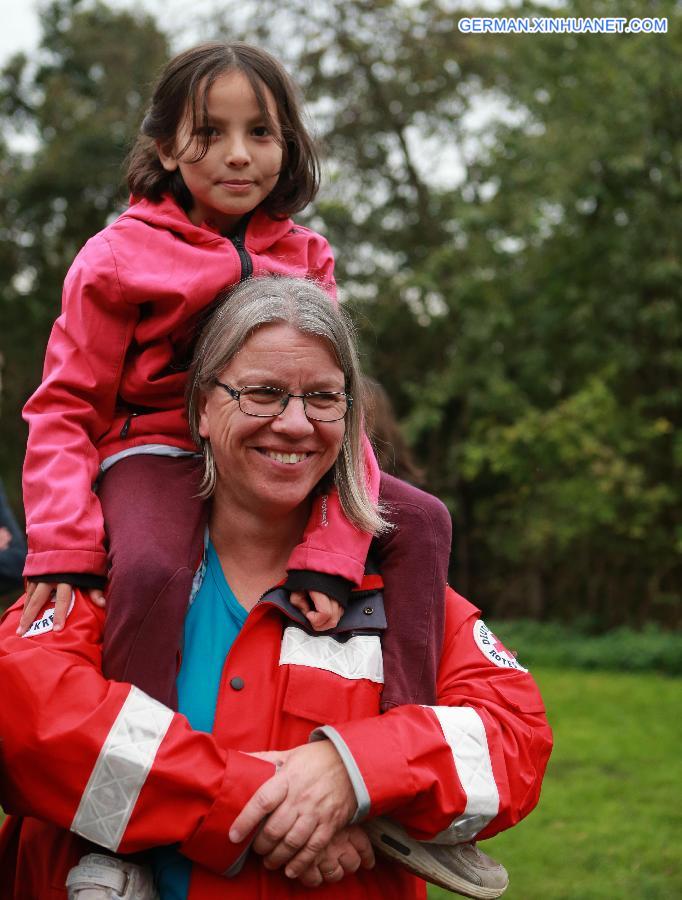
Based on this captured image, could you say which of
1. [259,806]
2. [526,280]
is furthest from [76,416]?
[526,280]

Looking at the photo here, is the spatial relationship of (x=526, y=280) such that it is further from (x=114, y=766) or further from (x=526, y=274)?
(x=114, y=766)

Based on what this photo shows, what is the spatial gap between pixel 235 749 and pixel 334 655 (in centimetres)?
29

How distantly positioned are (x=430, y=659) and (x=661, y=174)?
1056cm

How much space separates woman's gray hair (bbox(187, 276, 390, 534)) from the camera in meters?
2.46

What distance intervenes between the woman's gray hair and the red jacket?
1.05 feet

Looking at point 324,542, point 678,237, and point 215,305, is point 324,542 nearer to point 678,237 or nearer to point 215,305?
point 215,305

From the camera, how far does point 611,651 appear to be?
10.5 meters

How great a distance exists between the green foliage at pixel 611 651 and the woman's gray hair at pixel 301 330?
773cm

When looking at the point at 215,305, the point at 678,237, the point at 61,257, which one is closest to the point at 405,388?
the point at 678,237

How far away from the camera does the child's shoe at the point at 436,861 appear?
7.55 ft

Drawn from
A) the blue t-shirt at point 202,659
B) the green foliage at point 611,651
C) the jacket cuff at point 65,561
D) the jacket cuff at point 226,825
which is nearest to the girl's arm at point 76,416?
the jacket cuff at point 65,561

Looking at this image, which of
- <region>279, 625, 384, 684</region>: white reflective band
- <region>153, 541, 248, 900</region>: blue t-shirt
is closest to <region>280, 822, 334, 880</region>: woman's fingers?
<region>153, 541, 248, 900</region>: blue t-shirt

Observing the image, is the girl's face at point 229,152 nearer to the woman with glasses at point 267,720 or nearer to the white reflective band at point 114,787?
the woman with glasses at point 267,720

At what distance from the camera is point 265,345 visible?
244cm
